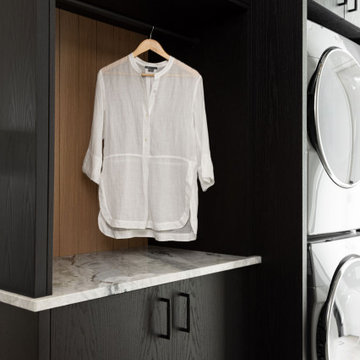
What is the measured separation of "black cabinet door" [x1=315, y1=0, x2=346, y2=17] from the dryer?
11cm

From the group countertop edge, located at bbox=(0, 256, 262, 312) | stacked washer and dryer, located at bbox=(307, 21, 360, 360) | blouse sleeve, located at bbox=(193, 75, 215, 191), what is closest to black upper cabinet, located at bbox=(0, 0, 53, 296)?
countertop edge, located at bbox=(0, 256, 262, 312)

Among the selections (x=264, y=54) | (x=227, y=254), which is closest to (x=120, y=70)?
(x=264, y=54)

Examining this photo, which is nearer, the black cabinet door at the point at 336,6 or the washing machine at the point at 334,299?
the washing machine at the point at 334,299

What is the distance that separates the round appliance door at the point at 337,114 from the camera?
2.07 m

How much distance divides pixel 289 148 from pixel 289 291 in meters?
0.58

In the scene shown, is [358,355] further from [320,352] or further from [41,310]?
[41,310]

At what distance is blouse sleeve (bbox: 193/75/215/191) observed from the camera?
209 centimetres

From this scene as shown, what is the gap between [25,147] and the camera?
142cm

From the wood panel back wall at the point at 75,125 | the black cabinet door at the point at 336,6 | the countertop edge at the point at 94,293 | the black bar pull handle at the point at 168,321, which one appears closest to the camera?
the countertop edge at the point at 94,293

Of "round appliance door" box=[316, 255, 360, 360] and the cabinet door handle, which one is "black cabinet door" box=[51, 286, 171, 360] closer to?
the cabinet door handle

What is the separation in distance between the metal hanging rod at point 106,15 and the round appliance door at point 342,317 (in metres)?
1.24

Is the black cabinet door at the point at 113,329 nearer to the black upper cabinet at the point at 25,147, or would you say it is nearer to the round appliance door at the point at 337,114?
the black upper cabinet at the point at 25,147

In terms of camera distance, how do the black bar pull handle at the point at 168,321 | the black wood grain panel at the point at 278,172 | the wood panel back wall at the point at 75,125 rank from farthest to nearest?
1. the wood panel back wall at the point at 75,125
2. the black wood grain panel at the point at 278,172
3. the black bar pull handle at the point at 168,321

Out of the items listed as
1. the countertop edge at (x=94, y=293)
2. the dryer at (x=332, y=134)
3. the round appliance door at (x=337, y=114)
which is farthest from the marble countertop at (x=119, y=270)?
the round appliance door at (x=337, y=114)
